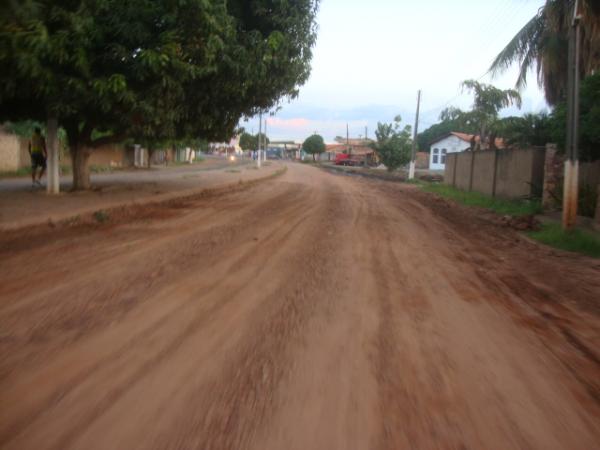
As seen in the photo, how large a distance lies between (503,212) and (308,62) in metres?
7.08

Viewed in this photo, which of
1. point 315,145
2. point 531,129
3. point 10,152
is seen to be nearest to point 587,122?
point 531,129

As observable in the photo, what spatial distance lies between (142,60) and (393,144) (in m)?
34.2

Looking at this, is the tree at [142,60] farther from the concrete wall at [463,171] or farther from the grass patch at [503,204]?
the concrete wall at [463,171]

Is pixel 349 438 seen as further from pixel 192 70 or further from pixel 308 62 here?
pixel 308 62

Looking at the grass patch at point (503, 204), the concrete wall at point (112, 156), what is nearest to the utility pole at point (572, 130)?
the grass patch at point (503, 204)

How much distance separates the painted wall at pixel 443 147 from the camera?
5693cm

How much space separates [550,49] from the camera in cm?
1853

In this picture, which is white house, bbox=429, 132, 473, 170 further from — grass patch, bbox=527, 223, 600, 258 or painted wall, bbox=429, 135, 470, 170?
grass patch, bbox=527, 223, 600, 258

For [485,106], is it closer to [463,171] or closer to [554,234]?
[463,171]

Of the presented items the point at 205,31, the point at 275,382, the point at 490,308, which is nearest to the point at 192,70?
the point at 205,31

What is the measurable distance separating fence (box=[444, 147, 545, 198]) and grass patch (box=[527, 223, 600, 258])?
20.0ft

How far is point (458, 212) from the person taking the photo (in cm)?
1588

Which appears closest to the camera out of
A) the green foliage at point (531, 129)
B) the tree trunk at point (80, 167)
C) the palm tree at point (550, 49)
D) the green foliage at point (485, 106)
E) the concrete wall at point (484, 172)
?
the tree trunk at point (80, 167)

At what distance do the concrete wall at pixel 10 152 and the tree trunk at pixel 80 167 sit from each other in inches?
448
